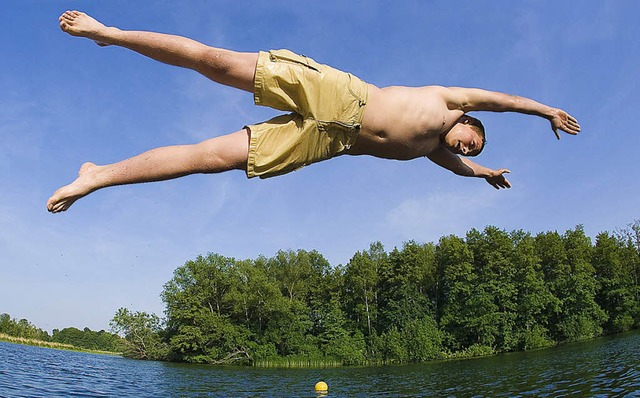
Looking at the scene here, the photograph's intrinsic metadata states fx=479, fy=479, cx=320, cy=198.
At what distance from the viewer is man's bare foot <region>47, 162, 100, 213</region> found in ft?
9.76

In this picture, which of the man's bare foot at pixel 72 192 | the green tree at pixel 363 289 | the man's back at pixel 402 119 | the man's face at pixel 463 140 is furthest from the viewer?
the green tree at pixel 363 289

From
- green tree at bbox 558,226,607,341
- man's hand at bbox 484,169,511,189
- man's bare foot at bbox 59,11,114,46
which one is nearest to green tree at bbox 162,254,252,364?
green tree at bbox 558,226,607,341

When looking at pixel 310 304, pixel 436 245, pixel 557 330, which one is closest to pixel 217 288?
pixel 310 304

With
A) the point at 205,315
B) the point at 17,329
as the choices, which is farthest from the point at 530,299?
the point at 17,329

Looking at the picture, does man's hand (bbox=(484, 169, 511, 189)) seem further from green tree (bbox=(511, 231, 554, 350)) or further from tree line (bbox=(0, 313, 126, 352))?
tree line (bbox=(0, 313, 126, 352))

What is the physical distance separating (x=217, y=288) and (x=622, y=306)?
46.2 meters

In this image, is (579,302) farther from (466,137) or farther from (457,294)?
(466,137)

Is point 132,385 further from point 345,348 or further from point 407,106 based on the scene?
point 345,348

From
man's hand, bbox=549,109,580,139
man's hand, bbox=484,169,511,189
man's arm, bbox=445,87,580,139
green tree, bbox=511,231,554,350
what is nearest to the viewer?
man's arm, bbox=445,87,580,139

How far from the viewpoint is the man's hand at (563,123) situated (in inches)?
153

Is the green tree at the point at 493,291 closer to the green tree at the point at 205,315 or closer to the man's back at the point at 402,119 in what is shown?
the green tree at the point at 205,315

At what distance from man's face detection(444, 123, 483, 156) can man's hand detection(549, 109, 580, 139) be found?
2.02 ft

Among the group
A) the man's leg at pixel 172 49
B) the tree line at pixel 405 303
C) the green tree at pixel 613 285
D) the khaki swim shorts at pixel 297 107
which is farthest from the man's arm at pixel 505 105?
the green tree at pixel 613 285

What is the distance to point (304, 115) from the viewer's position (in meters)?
3.22
